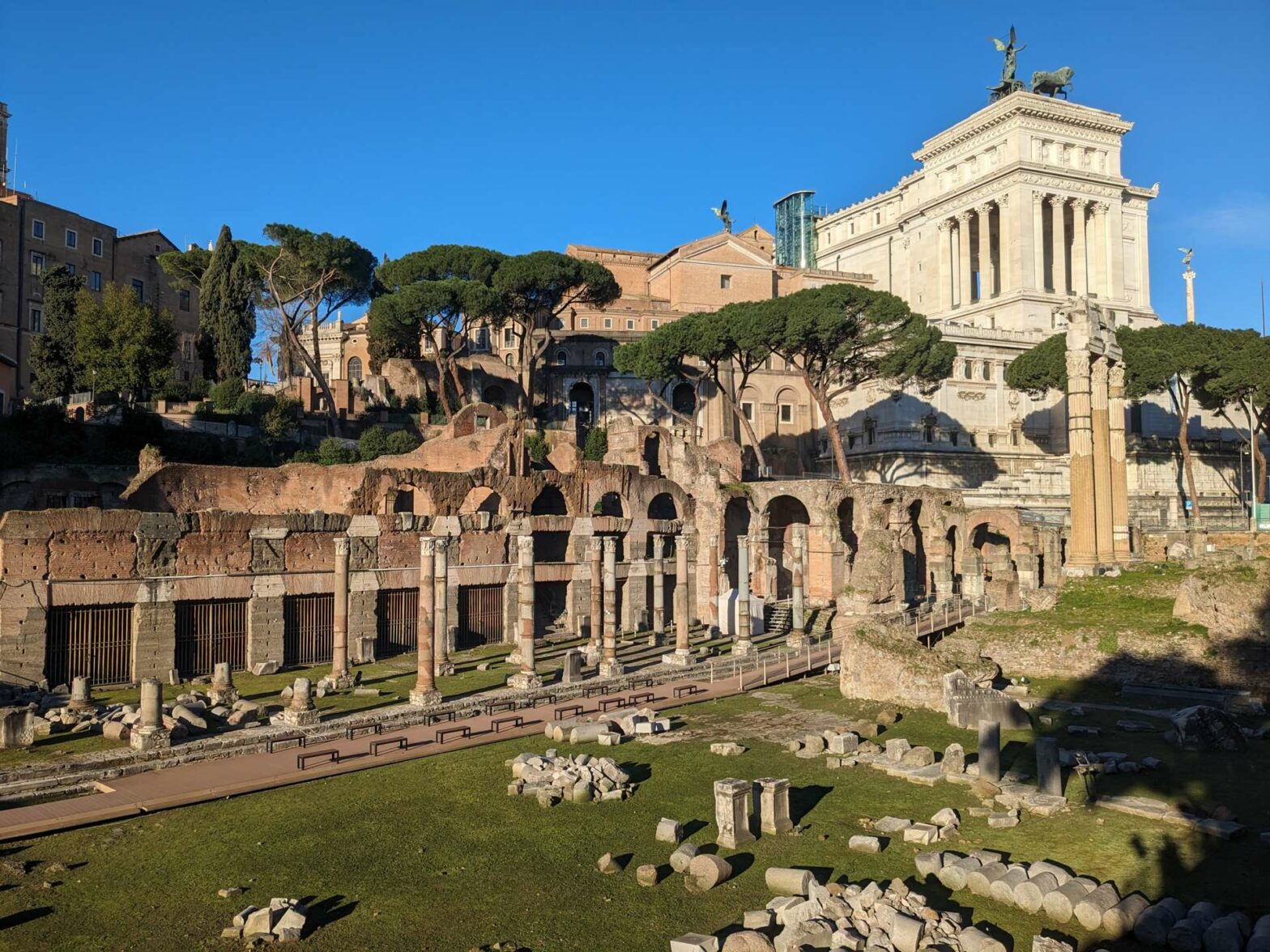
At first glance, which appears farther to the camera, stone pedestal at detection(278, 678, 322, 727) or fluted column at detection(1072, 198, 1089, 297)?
fluted column at detection(1072, 198, 1089, 297)

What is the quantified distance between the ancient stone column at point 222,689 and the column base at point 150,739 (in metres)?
4.61

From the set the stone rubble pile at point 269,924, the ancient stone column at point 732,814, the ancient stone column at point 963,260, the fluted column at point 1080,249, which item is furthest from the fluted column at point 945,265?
the stone rubble pile at point 269,924

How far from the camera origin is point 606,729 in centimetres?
1852

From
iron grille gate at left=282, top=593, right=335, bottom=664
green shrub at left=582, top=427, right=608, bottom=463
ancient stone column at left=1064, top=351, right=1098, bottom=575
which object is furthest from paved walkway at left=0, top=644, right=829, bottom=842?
green shrub at left=582, top=427, right=608, bottom=463

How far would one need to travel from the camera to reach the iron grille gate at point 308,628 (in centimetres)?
2755

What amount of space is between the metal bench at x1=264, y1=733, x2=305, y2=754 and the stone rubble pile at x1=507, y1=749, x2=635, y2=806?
440 centimetres

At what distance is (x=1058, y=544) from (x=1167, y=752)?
2711cm

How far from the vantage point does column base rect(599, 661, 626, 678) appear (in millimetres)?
24859

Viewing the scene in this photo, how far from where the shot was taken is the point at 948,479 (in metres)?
57.9

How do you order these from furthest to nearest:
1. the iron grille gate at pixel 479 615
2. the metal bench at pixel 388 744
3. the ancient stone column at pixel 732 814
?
1. the iron grille gate at pixel 479 615
2. the metal bench at pixel 388 744
3. the ancient stone column at pixel 732 814

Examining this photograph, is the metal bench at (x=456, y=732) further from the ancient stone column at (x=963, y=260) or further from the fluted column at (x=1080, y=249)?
the fluted column at (x=1080, y=249)

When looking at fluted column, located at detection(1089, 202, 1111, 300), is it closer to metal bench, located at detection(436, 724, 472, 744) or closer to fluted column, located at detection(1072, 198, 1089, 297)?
fluted column, located at detection(1072, 198, 1089, 297)

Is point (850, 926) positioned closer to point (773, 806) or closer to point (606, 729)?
point (773, 806)

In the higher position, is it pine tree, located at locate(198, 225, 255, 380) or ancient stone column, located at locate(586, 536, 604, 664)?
pine tree, located at locate(198, 225, 255, 380)
